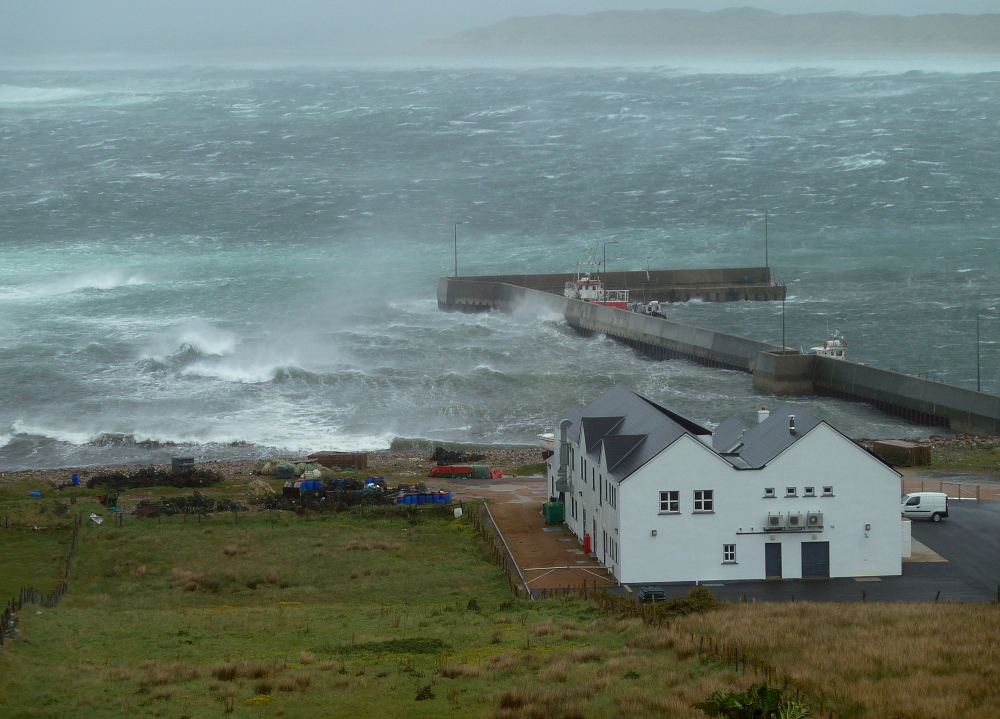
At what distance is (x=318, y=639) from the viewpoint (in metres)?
22.9

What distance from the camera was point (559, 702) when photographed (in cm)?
1727

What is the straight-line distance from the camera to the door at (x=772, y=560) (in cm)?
2956

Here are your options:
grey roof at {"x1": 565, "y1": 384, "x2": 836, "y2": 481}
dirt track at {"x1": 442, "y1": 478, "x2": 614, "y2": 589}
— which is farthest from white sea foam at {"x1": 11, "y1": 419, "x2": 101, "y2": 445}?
grey roof at {"x1": 565, "y1": 384, "x2": 836, "y2": 481}

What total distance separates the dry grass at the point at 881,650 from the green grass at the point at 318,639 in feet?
4.59

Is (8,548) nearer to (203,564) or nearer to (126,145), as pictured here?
(203,564)

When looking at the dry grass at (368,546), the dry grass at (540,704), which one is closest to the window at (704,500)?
the dry grass at (368,546)

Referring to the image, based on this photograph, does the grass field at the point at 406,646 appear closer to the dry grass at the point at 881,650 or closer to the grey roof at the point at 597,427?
the dry grass at the point at 881,650

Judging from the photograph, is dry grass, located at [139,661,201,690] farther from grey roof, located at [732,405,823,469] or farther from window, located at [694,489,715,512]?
grey roof, located at [732,405,823,469]

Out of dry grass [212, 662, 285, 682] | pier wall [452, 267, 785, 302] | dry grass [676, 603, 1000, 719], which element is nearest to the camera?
dry grass [676, 603, 1000, 719]

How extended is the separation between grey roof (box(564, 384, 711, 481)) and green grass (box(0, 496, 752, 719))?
153 inches

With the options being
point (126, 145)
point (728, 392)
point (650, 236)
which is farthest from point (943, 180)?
point (126, 145)

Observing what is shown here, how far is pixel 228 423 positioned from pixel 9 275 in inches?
2265

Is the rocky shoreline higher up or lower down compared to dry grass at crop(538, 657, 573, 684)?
lower down

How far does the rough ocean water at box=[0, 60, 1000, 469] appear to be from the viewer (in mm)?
64250
